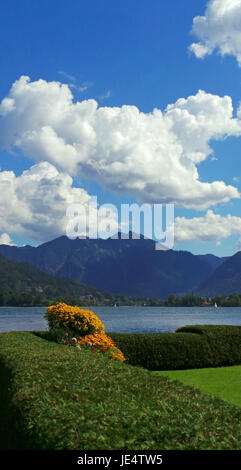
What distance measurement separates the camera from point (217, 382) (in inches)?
504

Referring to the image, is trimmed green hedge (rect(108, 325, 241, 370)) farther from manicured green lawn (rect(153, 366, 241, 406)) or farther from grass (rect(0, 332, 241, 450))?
grass (rect(0, 332, 241, 450))

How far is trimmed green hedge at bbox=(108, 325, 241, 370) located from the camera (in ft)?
56.5

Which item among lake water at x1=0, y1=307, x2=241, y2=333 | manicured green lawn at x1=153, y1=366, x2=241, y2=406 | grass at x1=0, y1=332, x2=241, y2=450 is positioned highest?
grass at x1=0, y1=332, x2=241, y2=450

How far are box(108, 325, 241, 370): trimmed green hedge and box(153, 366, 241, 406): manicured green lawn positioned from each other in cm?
85

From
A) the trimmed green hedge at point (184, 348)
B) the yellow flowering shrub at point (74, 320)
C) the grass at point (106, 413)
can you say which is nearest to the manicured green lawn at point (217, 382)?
the trimmed green hedge at point (184, 348)

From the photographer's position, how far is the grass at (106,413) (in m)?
3.93

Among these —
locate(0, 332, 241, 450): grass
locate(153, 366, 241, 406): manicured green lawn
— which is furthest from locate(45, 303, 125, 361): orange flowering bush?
locate(0, 332, 241, 450): grass

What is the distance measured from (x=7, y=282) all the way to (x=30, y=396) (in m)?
→ 163

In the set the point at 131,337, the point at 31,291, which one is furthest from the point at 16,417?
the point at 31,291

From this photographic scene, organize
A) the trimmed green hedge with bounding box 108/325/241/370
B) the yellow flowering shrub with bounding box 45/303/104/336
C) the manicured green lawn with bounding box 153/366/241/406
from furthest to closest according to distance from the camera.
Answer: the trimmed green hedge with bounding box 108/325/241/370 → the yellow flowering shrub with bounding box 45/303/104/336 → the manicured green lawn with bounding box 153/366/241/406

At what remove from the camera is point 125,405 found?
505 centimetres
